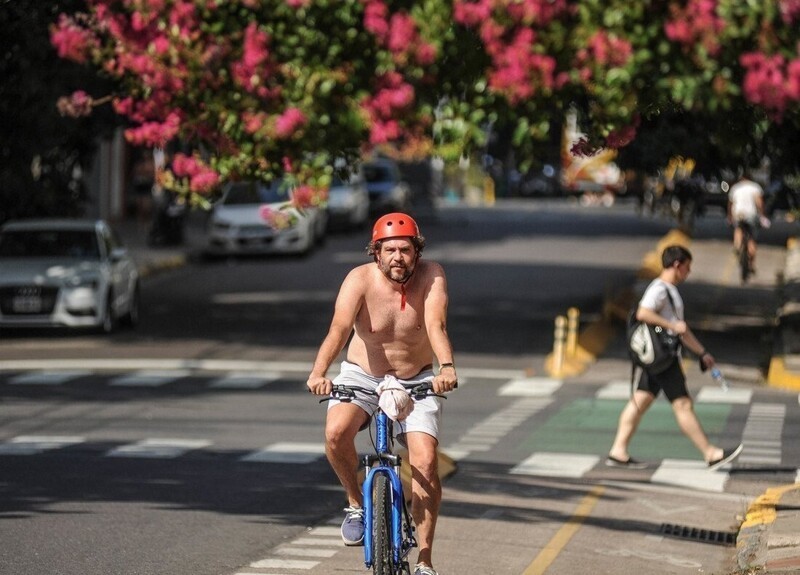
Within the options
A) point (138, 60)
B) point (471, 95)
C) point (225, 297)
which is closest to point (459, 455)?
point (471, 95)

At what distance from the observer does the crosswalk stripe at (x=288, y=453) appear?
14938 mm

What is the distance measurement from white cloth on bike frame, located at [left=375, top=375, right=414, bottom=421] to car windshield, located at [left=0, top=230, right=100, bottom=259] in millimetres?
16866

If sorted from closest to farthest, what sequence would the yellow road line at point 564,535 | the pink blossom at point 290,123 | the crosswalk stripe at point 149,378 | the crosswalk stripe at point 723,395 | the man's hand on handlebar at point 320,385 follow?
1. the man's hand on handlebar at point 320,385
2. the yellow road line at point 564,535
3. the pink blossom at point 290,123
4. the crosswalk stripe at point 723,395
5. the crosswalk stripe at point 149,378

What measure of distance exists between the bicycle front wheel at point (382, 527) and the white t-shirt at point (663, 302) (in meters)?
7.02

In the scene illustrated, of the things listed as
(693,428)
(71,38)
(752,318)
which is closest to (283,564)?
(693,428)

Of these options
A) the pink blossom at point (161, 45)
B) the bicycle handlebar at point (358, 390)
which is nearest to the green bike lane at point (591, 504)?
the bicycle handlebar at point (358, 390)

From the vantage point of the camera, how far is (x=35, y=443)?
51.0 feet

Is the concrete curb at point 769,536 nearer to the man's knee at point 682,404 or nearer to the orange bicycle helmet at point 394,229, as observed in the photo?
the man's knee at point 682,404

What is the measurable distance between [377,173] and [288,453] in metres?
38.1

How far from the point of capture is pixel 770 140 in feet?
77.1

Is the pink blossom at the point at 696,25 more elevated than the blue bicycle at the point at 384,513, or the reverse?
the pink blossom at the point at 696,25

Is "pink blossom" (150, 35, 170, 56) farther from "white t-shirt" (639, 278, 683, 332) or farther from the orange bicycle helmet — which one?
the orange bicycle helmet

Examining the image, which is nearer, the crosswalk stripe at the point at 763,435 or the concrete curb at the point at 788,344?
the crosswalk stripe at the point at 763,435

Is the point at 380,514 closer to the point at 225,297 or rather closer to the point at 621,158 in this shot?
the point at 621,158
